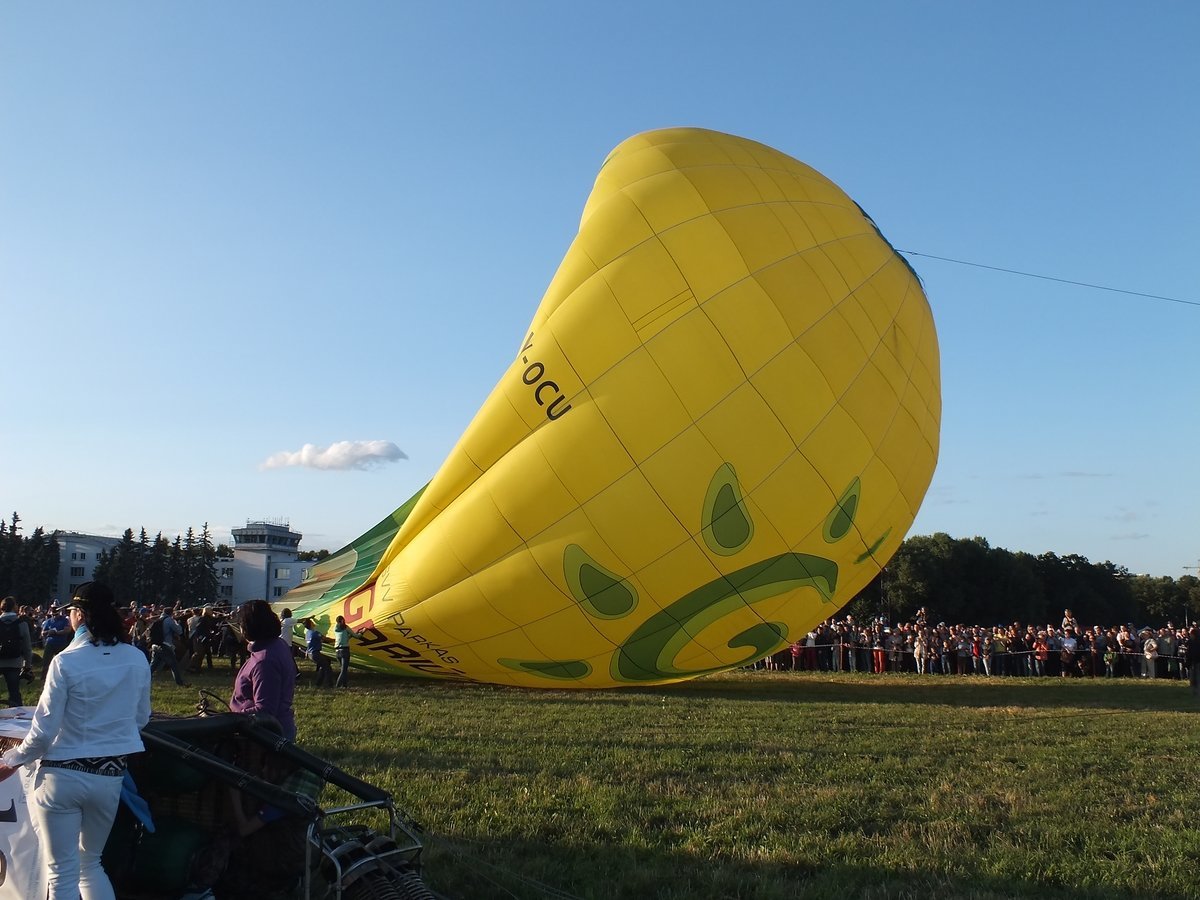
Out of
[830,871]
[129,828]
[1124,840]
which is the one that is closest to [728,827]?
[830,871]

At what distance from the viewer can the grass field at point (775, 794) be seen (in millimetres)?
4824

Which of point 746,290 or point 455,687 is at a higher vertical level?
point 746,290

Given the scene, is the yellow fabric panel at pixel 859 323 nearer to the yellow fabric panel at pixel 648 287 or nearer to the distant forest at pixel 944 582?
the yellow fabric panel at pixel 648 287

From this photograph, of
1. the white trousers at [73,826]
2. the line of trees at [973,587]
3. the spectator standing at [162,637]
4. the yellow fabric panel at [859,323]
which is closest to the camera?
the white trousers at [73,826]

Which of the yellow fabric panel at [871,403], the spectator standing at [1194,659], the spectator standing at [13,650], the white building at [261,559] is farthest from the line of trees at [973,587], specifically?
the white building at [261,559]

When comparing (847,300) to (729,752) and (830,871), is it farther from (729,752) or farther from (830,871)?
(830,871)

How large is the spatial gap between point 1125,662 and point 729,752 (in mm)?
16872

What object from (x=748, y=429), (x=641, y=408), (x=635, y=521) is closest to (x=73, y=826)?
(x=635, y=521)

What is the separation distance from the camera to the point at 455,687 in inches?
535

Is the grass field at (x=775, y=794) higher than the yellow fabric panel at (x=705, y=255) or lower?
lower

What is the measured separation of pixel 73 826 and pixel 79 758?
0.25m

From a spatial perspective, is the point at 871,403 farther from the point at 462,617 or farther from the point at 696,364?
the point at 462,617

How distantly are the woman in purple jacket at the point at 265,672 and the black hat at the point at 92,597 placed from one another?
4.05ft

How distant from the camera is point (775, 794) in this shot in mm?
6594
